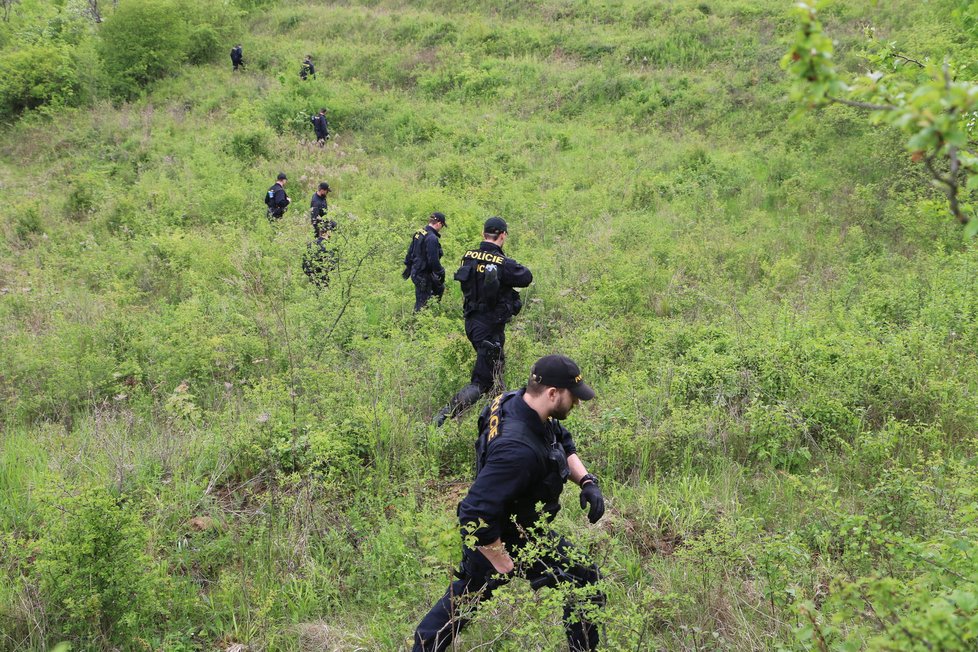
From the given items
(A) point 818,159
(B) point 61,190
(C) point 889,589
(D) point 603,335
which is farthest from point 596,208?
(B) point 61,190

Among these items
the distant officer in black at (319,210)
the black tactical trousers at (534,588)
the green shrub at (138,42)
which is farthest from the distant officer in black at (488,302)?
the green shrub at (138,42)

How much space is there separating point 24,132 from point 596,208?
18.1 metres

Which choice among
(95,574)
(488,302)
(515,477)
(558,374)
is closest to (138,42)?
(488,302)

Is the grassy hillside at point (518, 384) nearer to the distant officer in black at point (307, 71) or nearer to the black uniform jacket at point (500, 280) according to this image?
the black uniform jacket at point (500, 280)

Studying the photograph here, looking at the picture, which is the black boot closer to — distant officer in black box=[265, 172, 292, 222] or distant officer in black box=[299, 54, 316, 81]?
distant officer in black box=[265, 172, 292, 222]

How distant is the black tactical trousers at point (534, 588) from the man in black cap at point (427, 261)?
14.8ft

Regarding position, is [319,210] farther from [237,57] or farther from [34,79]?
[34,79]

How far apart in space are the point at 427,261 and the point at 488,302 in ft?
5.57

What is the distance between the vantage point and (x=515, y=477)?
2793mm

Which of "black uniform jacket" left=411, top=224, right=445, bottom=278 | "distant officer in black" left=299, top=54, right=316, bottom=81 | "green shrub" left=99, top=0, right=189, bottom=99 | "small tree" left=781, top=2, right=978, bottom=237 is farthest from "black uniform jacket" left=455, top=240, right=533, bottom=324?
"green shrub" left=99, top=0, right=189, bottom=99

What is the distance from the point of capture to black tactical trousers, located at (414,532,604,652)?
2895 millimetres

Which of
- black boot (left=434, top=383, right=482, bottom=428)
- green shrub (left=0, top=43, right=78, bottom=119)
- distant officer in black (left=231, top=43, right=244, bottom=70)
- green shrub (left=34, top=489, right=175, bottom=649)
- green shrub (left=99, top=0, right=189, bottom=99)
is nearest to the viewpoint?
green shrub (left=34, top=489, right=175, bottom=649)

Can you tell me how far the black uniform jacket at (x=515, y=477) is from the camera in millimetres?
2785

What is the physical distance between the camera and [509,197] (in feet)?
39.2
